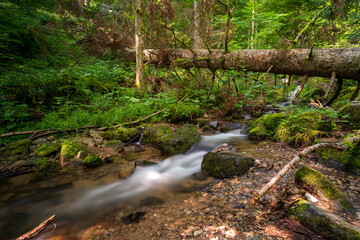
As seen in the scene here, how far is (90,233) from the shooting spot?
2182 mm

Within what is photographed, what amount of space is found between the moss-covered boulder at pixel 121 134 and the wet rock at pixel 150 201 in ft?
8.88

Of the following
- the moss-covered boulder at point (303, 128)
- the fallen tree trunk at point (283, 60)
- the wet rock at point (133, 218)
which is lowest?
the wet rock at point (133, 218)

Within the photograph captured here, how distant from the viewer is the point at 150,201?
2824 millimetres

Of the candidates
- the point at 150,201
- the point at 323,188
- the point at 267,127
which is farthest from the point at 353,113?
the point at 150,201

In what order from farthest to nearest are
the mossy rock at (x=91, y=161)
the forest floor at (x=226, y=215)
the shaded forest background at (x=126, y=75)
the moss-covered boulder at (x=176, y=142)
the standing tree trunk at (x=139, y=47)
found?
1. the standing tree trunk at (x=139, y=47)
2. the shaded forest background at (x=126, y=75)
3. the moss-covered boulder at (x=176, y=142)
4. the mossy rock at (x=91, y=161)
5. the forest floor at (x=226, y=215)

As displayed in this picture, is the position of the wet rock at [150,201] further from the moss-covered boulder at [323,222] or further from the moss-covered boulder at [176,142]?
the moss-covered boulder at [323,222]

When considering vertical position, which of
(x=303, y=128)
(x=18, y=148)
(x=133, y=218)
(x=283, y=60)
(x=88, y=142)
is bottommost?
(x=133, y=218)

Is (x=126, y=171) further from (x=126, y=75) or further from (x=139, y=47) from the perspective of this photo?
(x=126, y=75)

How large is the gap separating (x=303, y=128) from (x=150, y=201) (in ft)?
12.0

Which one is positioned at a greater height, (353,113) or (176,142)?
(353,113)

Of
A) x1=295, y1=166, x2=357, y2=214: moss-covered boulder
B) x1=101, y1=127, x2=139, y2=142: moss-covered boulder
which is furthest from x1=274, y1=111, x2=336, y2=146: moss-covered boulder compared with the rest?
x1=101, y1=127, x2=139, y2=142: moss-covered boulder

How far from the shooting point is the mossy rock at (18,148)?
4039 millimetres

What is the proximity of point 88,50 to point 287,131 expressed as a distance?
13.4 m

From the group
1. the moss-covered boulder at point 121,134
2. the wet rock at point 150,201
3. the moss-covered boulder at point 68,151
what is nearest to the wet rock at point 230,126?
the moss-covered boulder at point 121,134
